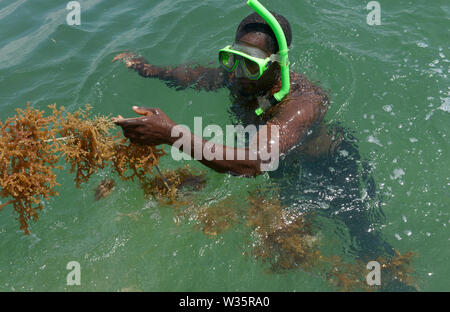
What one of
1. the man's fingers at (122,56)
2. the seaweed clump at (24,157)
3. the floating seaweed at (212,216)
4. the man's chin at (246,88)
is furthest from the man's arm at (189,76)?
the seaweed clump at (24,157)

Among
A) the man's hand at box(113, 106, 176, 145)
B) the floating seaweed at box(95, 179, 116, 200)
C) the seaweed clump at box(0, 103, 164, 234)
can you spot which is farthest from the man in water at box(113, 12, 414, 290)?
the floating seaweed at box(95, 179, 116, 200)

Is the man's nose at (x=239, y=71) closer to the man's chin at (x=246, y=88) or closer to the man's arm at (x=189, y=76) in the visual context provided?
the man's chin at (x=246, y=88)

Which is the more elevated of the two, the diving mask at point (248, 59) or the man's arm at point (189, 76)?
the diving mask at point (248, 59)

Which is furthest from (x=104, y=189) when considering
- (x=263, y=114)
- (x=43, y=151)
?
(x=263, y=114)

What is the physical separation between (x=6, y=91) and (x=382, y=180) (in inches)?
222

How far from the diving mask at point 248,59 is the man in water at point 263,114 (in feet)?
0.03

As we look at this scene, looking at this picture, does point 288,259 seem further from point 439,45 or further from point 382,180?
point 439,45

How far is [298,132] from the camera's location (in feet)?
10.7

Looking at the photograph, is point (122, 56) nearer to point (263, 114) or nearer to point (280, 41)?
point (263, 114)

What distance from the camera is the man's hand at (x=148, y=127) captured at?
2551 millimetres

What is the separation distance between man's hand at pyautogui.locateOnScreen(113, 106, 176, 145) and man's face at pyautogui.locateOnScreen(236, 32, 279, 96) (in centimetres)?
114

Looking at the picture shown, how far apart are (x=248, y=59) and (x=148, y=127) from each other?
47.4 inches

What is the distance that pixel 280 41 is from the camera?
3115 mm

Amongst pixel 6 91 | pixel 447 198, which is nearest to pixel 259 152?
pixel 447 198
